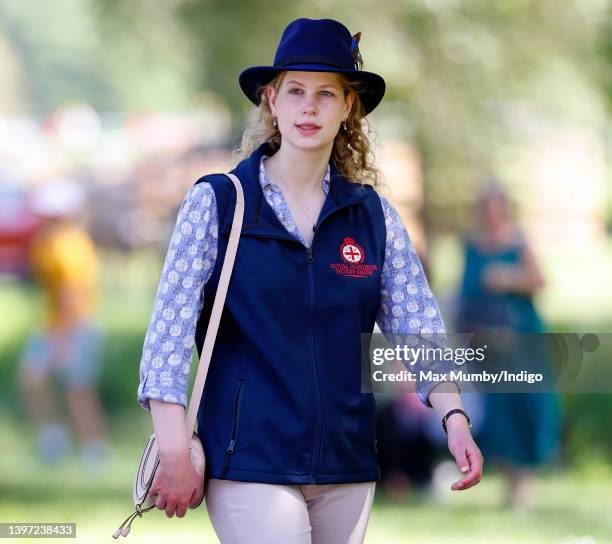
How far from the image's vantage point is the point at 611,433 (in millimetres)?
7262

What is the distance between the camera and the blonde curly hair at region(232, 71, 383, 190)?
2760 millimetres

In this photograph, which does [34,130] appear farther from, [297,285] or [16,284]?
[297,285]

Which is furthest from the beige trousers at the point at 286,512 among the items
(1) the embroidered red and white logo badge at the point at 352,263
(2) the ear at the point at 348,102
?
(2) the ear at the point at 348,102

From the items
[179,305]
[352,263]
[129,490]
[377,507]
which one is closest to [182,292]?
[179,305]

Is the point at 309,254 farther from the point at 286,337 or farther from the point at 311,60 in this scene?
the point at 311,60

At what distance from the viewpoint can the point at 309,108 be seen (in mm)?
2586

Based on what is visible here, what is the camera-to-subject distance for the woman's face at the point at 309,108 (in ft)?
8.51

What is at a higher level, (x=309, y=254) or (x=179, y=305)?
(x=309, y=254)

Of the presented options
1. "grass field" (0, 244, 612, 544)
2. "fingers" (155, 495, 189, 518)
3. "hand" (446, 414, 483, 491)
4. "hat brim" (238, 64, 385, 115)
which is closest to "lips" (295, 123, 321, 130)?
"hat brim" (238, 64, 385, 115)

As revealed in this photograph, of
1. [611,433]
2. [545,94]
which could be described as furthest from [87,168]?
[611,433]

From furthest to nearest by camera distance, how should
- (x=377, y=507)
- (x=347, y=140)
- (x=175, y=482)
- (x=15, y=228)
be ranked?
(x=15, y=228) < (x=377, y=507) < (x=347, y=140) < (x=175, y=482)

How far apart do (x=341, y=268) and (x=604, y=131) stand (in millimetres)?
5129

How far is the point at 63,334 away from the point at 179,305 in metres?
5.23

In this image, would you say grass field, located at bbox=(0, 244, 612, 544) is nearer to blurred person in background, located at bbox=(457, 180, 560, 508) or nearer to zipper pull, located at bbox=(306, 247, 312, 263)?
blurred person in background, located at bbox=(457, 180, 560, 508)
